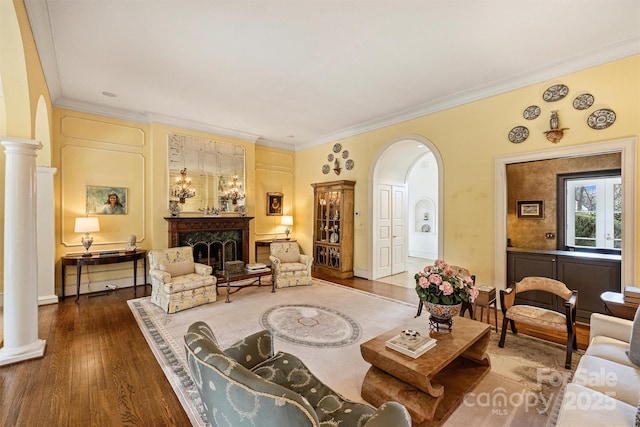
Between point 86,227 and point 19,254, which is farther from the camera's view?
point 86,227

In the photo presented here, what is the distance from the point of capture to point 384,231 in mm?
6371

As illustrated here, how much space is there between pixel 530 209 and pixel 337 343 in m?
4.52

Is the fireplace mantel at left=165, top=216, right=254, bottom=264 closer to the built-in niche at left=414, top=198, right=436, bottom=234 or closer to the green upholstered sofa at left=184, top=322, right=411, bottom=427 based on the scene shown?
the green upholstered sofa at left=184, top=322, right=411, bottom=427

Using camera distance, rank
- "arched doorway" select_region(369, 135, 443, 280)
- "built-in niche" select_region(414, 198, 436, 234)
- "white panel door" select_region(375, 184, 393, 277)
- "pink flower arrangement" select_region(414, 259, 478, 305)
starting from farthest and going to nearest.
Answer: "built-in niche" select_region(414, 198, 436, 234) → "white panel door" select_region(375, 184, 393, 277) → "arched doorway" select_region(369, 135, 443, 280) → "pink flower arrangement" select_region(414, 259, 478, 305)

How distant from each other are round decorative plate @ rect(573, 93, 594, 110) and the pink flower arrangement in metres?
3.04

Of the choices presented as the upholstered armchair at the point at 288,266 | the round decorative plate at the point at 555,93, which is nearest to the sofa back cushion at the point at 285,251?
the upholstered armchair at the point at 288,266

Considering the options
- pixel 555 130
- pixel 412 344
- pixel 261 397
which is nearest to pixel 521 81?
pixel 555 130

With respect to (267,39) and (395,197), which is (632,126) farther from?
(267,39)

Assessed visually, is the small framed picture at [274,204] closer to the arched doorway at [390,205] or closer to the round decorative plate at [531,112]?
the arched doorway at [390,205]

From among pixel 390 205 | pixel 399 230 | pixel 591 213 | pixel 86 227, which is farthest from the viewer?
pixel 399 230

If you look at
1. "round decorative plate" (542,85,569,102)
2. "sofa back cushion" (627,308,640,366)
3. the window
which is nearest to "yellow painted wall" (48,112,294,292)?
"round decorative plate" (542,85,569,102)

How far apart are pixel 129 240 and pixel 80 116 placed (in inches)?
93.1

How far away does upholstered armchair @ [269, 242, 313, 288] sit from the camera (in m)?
5.34

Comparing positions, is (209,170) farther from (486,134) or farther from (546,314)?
(546,314)
